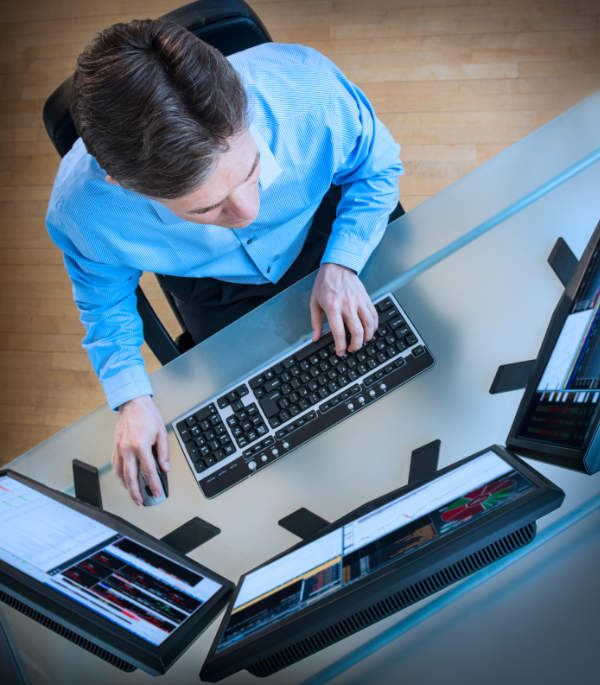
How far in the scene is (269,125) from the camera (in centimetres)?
94

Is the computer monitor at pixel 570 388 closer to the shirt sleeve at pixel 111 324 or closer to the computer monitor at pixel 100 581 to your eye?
the computer monitor at pixel 100 581

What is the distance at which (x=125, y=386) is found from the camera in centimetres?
104

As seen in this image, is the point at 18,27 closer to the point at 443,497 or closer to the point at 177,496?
the point at 177,496

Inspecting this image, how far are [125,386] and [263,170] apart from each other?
0.48 m

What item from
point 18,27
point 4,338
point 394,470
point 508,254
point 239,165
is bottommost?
point 4,338

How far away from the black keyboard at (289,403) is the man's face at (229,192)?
0.30 m

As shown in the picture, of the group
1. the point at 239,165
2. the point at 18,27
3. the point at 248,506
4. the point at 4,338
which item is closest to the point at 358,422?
the point at 248,506

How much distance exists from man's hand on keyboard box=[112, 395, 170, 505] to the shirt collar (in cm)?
35

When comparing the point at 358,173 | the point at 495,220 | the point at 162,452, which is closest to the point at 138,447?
the point at 162,452

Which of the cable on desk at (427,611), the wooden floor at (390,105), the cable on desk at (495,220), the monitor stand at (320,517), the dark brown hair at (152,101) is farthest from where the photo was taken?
the wooden floor at (390,105)

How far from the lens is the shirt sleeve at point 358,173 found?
0.99 metres

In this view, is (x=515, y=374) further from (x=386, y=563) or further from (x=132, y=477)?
(x=132, y=477)

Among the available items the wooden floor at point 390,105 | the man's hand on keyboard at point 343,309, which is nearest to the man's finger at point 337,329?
the man's hand on keyboard at point 343,309

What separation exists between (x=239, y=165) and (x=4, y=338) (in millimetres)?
1730
